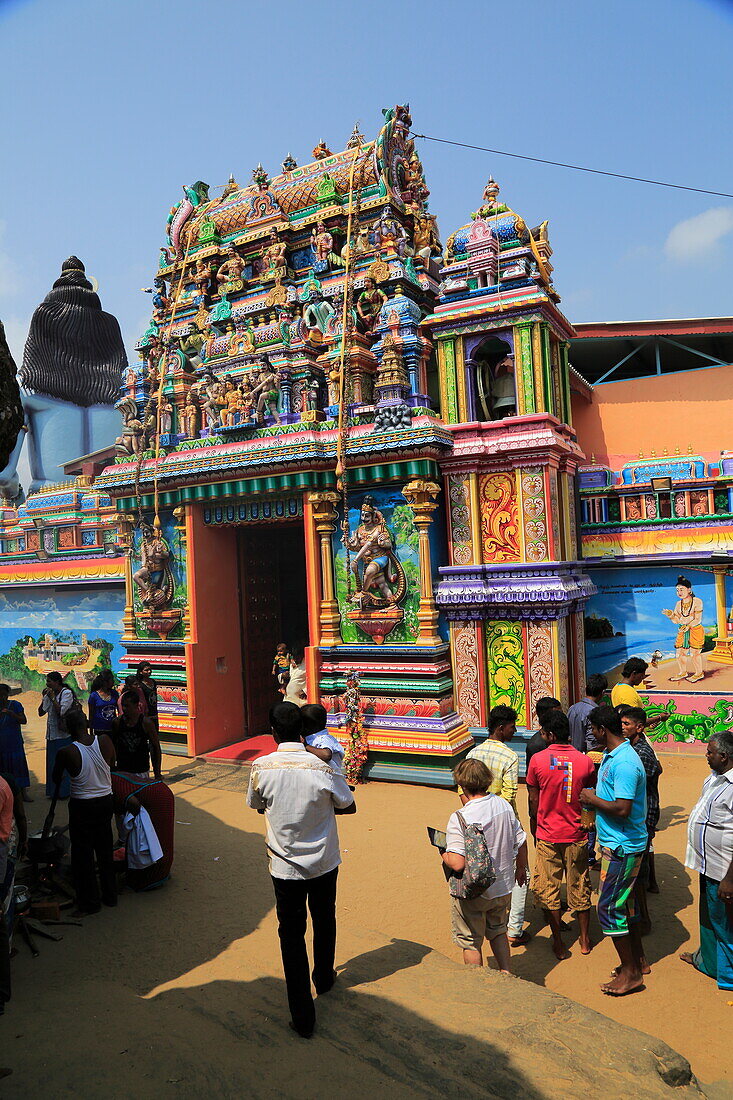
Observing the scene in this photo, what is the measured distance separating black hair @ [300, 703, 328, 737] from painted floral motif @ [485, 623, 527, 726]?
210 inches

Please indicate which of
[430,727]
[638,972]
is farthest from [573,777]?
[430,727]

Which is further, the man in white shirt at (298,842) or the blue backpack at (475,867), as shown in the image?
the blue backpack at (475,867)

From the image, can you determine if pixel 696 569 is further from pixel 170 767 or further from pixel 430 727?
pixel 170 767

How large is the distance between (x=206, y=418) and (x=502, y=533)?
5090mm

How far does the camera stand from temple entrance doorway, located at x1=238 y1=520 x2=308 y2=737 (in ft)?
39.4

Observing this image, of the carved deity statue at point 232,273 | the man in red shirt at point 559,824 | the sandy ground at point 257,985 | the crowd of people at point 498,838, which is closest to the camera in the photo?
the sandy ground at point 257,985

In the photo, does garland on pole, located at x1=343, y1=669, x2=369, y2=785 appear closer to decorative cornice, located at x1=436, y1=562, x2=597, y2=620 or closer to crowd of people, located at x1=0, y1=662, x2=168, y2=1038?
decorative cornice, located at x1=436, y1=562, x2=597, y2=620

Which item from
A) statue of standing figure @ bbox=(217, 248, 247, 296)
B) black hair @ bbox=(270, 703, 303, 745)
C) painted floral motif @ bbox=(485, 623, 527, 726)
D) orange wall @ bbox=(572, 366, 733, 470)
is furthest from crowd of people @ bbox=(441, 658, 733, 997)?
statue of standing figure @ bbox=(217, 248, 247, 296)

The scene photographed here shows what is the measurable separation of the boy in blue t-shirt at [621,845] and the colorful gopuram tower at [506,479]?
4.56m

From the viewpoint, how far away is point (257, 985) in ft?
13.6

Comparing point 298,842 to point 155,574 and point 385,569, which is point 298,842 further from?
point 155,574

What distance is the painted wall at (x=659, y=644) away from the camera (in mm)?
9805

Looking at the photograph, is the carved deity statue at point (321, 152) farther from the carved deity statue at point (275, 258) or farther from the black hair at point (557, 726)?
the black hair at point (557, 726)

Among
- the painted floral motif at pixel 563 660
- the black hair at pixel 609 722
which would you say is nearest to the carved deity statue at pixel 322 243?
the painted floral motif at pixel 563 660
